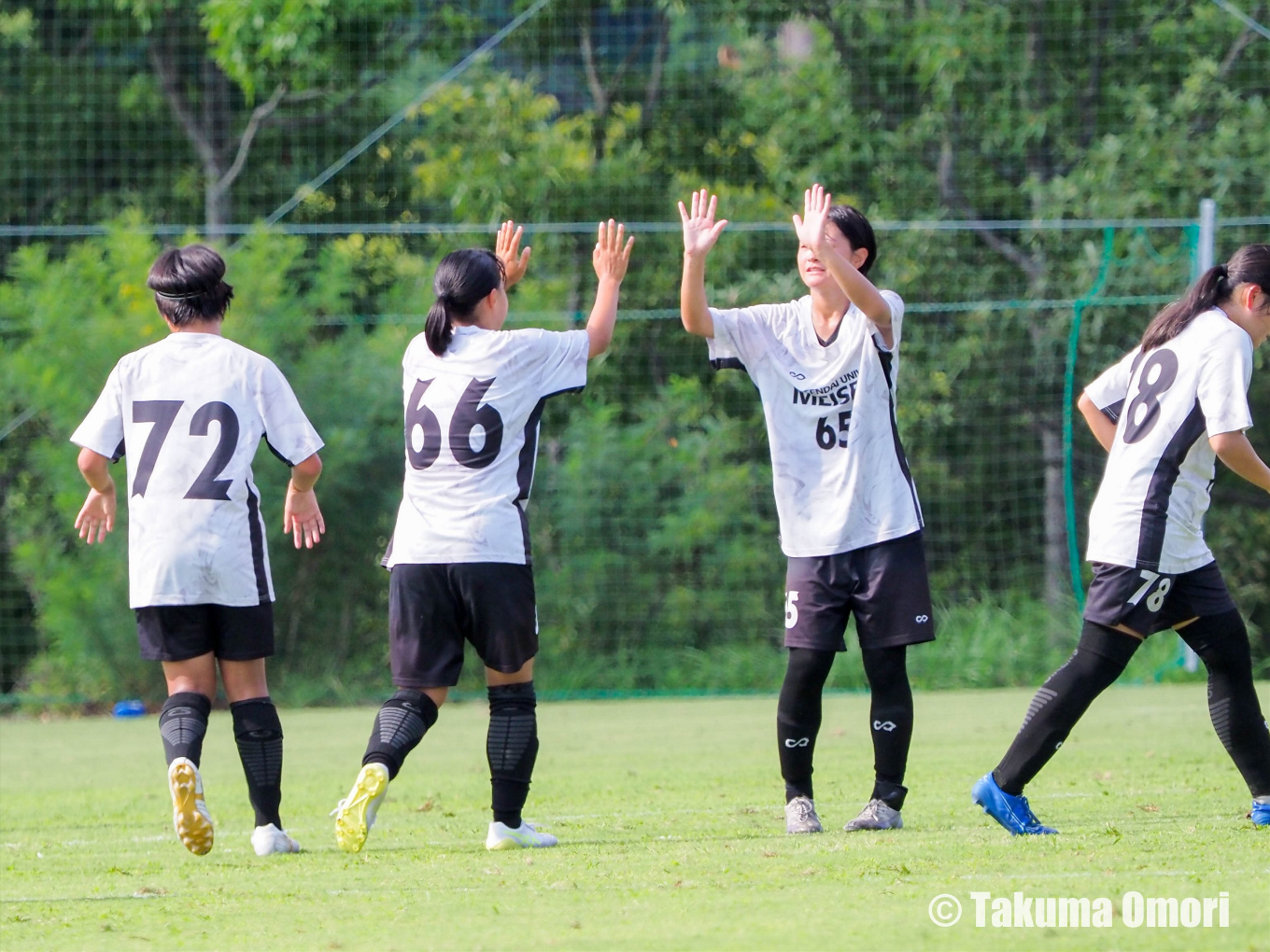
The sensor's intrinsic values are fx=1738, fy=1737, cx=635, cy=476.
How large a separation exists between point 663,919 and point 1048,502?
9722mm

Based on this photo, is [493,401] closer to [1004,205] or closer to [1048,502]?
[1048,502]

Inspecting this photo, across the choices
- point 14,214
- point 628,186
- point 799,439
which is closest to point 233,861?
point 799,439

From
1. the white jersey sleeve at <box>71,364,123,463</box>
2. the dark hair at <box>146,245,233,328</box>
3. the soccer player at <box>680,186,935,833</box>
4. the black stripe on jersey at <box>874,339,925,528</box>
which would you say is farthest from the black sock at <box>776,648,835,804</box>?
the white jersey sleeve at <box>71,364,123,463</box>

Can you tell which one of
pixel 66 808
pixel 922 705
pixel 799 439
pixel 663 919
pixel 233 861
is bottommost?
pixel 922 705

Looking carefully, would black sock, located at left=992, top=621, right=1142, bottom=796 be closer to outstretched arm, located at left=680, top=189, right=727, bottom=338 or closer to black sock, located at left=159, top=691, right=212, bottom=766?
outstretched arm, located at left=680, top=189, right=727, bottom=338

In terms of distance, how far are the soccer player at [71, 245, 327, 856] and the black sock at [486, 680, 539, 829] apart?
0.64 m

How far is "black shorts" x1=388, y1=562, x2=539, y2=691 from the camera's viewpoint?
489cm

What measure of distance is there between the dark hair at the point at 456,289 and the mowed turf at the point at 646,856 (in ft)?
4.89

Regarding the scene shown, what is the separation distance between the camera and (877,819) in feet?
16.4

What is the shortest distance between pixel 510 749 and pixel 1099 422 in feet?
6.46

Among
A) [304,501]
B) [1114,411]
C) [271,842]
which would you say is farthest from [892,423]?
[271,842]

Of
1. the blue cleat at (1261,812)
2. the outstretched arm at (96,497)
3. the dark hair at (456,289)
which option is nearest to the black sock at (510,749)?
the dark hair at (456,289)

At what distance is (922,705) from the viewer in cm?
1020

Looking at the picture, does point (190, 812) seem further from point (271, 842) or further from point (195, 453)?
point (195, 453)
